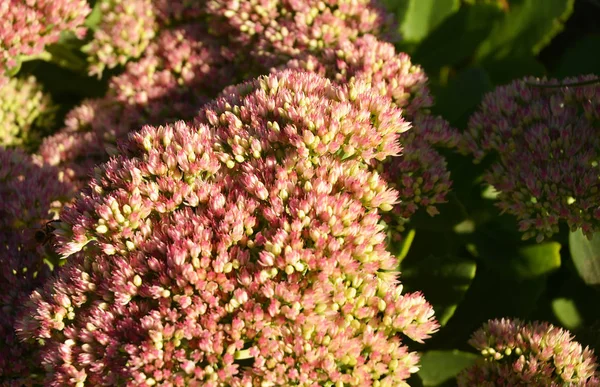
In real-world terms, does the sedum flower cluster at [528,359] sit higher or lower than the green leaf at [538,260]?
lower

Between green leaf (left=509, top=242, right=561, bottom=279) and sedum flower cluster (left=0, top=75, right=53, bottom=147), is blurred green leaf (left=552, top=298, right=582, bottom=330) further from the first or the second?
sedum flower cluster (left=0, top=75, right=53, bottom=147)

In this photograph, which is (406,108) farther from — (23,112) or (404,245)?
(23,112)

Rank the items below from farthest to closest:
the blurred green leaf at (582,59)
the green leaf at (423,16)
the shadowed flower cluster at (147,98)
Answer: the green leaf at (423,16) → the blurred green leaf at (582,59) → the shadowed flower cluster at (147,98)

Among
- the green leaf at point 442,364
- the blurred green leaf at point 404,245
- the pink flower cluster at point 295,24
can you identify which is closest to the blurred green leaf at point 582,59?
the pink flower cluster at point 295,24

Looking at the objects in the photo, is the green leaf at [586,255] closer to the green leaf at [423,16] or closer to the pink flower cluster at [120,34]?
the green leaf at [423,16]

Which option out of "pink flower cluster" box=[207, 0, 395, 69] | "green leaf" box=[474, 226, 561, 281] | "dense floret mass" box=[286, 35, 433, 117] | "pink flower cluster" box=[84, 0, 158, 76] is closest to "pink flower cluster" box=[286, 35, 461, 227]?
"dense floret mass" box=[286, 35, 433, 117]

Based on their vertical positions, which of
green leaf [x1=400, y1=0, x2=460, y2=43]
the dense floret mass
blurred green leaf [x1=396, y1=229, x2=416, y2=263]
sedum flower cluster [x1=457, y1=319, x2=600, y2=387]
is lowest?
sedum flower cluster [x1=457, y1=319, x2=600, y2=387]

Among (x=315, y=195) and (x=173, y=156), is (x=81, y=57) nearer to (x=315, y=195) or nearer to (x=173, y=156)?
(x=173, y=156)
